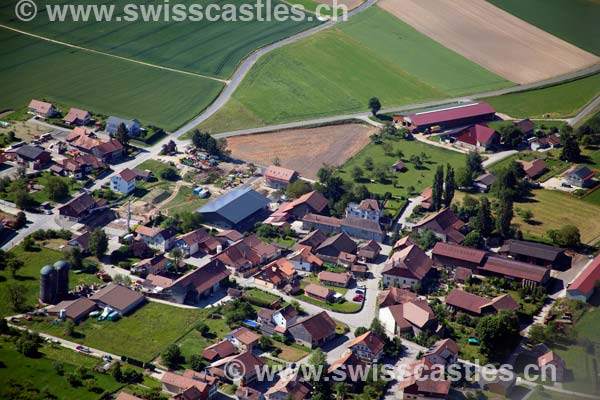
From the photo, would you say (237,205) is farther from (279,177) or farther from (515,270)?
(515,270)

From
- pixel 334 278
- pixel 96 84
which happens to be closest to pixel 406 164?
pixel 334 278

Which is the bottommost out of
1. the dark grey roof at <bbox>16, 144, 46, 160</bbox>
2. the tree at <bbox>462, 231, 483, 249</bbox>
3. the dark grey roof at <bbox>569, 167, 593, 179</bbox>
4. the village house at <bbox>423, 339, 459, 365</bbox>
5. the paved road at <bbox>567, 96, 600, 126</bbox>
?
the paved road at <bbox>567, 96, 600, 126</bbox>

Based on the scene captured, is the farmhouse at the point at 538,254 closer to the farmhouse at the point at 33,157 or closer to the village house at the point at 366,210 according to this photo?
the village house at the point at 366,210

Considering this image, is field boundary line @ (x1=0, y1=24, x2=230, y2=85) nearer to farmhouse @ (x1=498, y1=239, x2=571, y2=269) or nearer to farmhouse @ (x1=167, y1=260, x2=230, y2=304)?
farmhouse @ (x1=167, y1=260, x2=230, y2=304)

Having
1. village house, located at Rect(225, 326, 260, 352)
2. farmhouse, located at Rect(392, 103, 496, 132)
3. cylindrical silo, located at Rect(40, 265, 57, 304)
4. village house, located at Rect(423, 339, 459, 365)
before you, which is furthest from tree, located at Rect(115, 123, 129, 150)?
village house, located at Rect(423, 339, 459, 365)

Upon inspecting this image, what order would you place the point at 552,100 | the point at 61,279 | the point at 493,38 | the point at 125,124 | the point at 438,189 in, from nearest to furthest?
the point at 61,279
the point at 438,189
the point at 125,124
the point at 552,100
the point at 493,38

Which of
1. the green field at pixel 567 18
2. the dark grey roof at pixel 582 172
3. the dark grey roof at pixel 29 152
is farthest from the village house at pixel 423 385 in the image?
the green field at pixel 567 18
